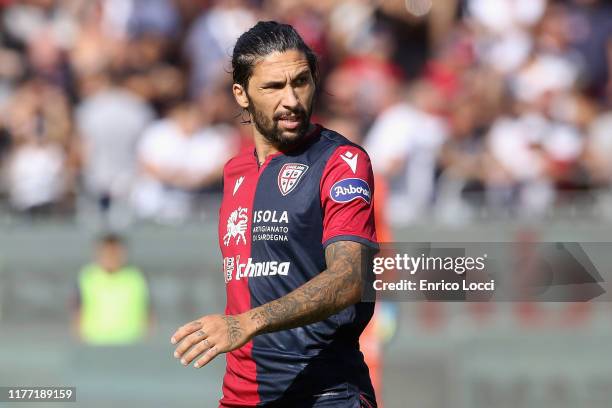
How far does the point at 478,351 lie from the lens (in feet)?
32.1

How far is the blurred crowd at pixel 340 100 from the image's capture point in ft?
Result: 35.6

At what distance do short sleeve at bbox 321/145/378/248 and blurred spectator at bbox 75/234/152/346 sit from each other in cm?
637

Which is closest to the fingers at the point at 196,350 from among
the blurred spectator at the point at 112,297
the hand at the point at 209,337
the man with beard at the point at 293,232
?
the hand at the point at 209,337

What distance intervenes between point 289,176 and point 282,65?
44 centimetres

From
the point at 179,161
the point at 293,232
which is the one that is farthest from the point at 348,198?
the point at 179,161

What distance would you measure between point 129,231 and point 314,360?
6.54 metres

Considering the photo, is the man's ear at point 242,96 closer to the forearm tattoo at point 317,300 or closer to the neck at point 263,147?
the neck at point 263,147

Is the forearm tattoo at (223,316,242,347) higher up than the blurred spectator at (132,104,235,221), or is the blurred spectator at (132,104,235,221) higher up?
the blurred spectator at (132,104,235,221)

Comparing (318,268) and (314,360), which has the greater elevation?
(318,268)

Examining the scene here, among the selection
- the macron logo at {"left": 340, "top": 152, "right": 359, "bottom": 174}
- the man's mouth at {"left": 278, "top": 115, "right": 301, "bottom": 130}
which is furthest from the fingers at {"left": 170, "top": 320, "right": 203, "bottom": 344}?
the man's mouth at {"left": 278, "top": 115, "right": 301, "bottom": 130}

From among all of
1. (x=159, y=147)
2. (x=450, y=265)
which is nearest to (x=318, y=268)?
(x=450, y=265)

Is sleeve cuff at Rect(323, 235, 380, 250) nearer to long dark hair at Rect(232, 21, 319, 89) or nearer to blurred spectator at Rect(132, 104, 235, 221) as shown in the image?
long dark hair at Rect(232, 21, 319, 89)

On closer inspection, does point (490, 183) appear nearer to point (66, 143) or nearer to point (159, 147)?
point (159, 147)

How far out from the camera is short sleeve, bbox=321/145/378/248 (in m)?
4.16
